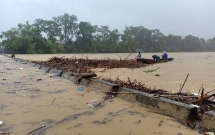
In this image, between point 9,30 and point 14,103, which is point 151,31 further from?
point 14,103

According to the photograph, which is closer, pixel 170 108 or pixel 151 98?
pixel 170 108

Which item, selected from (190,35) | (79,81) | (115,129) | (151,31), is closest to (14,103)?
(115,129)

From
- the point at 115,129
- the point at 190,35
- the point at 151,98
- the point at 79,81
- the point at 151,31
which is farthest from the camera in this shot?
the point at 190,35

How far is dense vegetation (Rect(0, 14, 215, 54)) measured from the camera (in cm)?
4622

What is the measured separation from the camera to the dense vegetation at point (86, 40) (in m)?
46.2

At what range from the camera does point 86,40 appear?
60562mm

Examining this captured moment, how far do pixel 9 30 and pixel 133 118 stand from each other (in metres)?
51.1

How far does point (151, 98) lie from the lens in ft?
11.2

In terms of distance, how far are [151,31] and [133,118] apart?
239ft

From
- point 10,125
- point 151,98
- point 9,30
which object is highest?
point 9,30

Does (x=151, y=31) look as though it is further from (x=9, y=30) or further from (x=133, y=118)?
(x=133, y=118)

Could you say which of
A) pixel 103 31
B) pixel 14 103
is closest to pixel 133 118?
pixel 14 103

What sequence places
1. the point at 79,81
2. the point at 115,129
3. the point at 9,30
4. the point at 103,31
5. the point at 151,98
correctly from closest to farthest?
the point at 115,129
the point at 151,98
the point at 79,81
the point at 9,30
the point at 103,31

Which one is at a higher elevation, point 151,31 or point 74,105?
point 151,31
